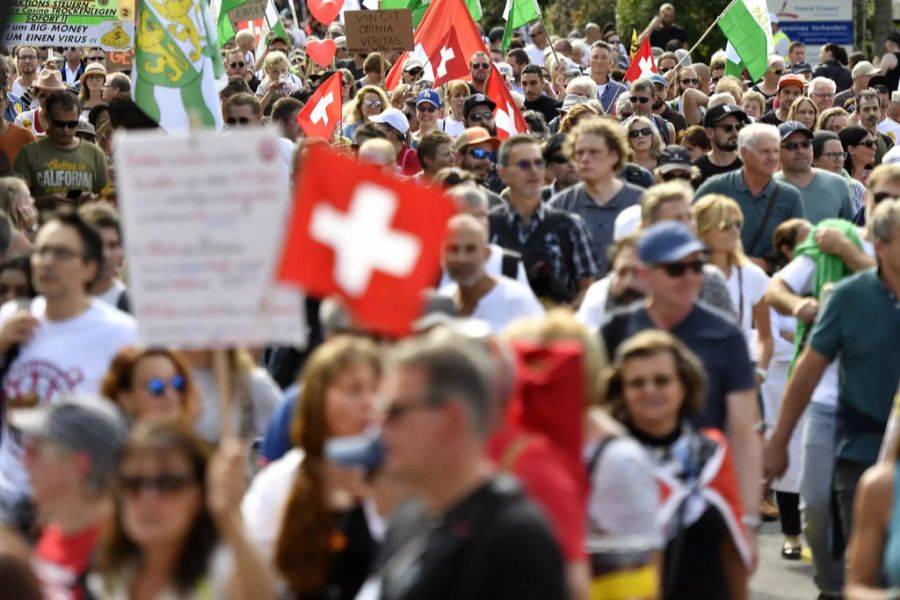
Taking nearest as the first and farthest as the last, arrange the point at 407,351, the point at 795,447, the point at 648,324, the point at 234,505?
the point at 407,351 < the point at 234,505 < the point at 648,324 < the point at 795,447

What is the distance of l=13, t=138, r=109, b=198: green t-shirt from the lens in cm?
1197

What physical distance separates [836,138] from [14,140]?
5.51 meters

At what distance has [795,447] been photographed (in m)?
9.86

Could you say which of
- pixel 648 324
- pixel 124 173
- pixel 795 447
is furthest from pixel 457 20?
pixel 124 173

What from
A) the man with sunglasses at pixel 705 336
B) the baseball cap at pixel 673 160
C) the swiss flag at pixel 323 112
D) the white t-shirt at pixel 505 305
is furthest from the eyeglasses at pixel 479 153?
the man with sunglasses at pixel 705 336

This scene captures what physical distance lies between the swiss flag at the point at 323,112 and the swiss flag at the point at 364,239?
33.9ft

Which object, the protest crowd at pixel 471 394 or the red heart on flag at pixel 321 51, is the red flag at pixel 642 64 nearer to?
the red heart on flag at pixel 321 51

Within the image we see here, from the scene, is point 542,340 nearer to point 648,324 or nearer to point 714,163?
point 648,324

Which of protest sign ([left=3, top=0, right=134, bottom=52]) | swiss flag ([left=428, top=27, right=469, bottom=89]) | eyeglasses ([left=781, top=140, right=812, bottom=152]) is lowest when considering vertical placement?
eyeglasses ([left=781, top=140, right=812, bottom=152])

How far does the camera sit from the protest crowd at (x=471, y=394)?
14.0 ft

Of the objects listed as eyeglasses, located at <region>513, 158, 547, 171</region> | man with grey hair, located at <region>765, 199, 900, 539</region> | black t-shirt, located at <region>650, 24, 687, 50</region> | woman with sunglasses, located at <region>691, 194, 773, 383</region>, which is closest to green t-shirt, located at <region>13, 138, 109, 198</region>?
eyeglasses, located at <region>513, 158, 547, 171</region>

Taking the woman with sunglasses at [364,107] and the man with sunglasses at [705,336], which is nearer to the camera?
the man with sunglasses at [705,336]

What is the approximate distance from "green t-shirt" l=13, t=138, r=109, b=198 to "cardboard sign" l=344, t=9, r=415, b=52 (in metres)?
6.67

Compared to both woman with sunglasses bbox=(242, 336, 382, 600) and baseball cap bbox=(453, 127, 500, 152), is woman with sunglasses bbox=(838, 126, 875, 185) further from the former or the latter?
woman with sunglasses bbox=(242, 336, 382, 600)
